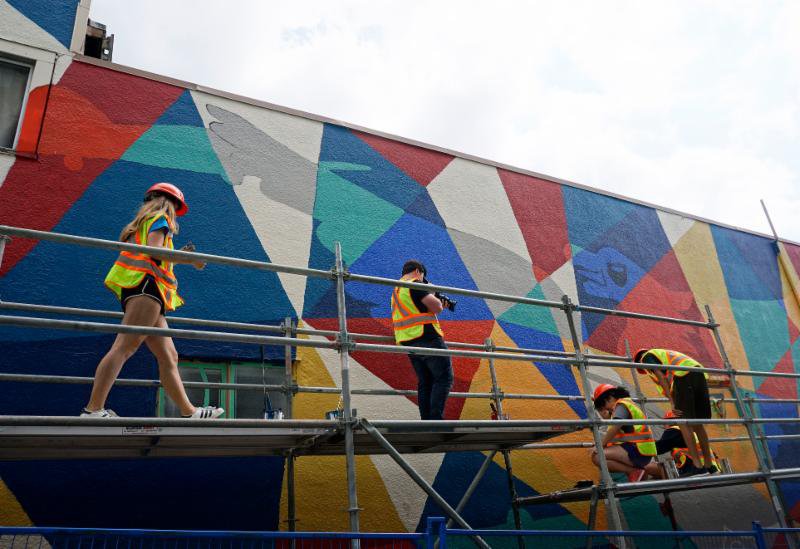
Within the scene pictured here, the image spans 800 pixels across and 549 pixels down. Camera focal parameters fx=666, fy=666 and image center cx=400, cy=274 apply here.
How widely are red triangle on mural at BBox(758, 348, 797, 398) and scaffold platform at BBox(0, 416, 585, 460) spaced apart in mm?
6392

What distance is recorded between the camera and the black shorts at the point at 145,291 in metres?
4.30

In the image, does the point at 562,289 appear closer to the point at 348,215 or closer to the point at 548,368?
the point at 548,368

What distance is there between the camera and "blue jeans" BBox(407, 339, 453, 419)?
216 inches

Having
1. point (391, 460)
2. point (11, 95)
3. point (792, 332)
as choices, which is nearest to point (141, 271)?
point (391, 460)

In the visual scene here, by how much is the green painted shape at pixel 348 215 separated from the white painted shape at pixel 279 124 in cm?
31

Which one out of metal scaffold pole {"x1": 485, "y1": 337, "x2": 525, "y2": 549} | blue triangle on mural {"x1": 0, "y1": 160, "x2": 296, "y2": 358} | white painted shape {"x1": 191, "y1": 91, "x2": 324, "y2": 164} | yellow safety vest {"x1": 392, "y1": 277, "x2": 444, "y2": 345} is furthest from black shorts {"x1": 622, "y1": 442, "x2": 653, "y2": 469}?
white painted shape {"x1": 191, "y1": 91, "x2": 324, "y2": 164}

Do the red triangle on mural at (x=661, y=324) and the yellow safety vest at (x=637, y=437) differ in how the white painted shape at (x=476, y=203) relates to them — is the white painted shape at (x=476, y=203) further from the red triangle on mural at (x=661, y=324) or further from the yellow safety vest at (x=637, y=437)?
the yellow safety vest at (x=637, y=437)

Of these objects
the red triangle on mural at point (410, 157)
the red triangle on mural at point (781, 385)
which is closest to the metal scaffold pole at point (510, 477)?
the red triangle on mural at point (410, 157)

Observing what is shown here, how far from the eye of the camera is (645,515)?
308 inches

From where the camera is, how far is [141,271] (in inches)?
171

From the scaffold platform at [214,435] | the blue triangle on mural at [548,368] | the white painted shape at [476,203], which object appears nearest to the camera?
the scaffold platform at [214,435]

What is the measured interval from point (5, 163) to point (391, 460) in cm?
458

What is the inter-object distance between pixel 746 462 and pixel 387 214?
613 centimetres

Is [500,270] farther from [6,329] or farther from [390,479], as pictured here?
[6,329]
